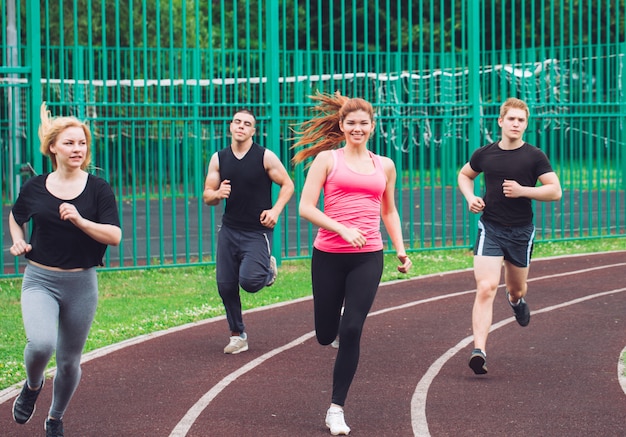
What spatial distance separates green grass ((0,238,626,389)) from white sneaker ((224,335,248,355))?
1.14m

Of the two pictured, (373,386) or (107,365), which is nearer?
(373,386)

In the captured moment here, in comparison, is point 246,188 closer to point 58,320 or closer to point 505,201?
point 505,201

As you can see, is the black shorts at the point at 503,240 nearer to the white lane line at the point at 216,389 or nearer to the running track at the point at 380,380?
the running track at the point at 380,380

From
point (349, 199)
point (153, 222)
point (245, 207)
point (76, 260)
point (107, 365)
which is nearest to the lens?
point (76, 260)

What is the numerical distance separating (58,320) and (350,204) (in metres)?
1.80

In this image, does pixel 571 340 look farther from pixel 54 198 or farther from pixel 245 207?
pixel 54 198

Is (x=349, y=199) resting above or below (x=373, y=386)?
above

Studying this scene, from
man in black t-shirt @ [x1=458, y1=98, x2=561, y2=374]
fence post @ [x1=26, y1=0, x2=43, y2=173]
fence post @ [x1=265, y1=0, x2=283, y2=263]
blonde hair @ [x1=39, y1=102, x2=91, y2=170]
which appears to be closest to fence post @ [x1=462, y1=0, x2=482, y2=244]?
fence post @ [x1=265, y1=0, x2=283, y2=263]

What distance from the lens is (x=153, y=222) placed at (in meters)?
23.3

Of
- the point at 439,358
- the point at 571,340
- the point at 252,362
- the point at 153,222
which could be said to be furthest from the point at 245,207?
the point at 153,222

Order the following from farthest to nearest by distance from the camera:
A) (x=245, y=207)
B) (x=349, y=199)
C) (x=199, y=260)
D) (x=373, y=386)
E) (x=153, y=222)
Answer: (x=153, y=222), (x=199, y=260), (x=245, y=207), (x=373, y=386), (x=349, y=199)

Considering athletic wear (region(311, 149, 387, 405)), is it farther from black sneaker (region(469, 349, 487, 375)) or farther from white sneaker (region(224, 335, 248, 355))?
white sneaker (region(224, 335, 248, 355))

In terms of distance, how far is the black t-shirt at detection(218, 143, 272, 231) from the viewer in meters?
8.77

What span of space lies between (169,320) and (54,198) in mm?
4476
